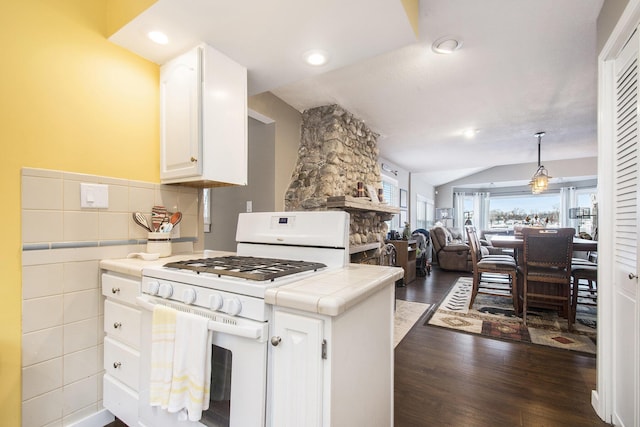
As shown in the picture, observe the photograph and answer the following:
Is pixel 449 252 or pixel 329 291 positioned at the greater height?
pixel 329 291

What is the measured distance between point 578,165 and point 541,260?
17.7 ft

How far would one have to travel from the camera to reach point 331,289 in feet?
3.14

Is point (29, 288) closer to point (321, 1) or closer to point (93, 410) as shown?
point (93, 410)

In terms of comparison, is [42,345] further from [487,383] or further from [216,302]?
[487,383]

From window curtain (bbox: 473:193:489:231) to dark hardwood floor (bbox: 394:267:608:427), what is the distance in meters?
7.41

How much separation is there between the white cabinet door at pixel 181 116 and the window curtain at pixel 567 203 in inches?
384

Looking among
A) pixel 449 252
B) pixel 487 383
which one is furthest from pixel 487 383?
pixel 449 252

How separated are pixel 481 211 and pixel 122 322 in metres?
9.87

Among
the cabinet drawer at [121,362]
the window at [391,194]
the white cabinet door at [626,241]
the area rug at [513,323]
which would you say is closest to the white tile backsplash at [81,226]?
the cabinet drawer at [121,362]

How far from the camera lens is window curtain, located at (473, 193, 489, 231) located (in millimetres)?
9070

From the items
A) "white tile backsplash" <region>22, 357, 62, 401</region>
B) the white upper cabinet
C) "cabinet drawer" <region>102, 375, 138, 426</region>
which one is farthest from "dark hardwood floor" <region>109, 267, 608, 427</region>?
the white upper cabinet

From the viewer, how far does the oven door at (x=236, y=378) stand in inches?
36.9

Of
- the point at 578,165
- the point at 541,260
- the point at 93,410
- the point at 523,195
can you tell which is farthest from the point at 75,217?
the point at 523,195

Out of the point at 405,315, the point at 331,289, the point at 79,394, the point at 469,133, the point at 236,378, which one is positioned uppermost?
the point at 469,133
